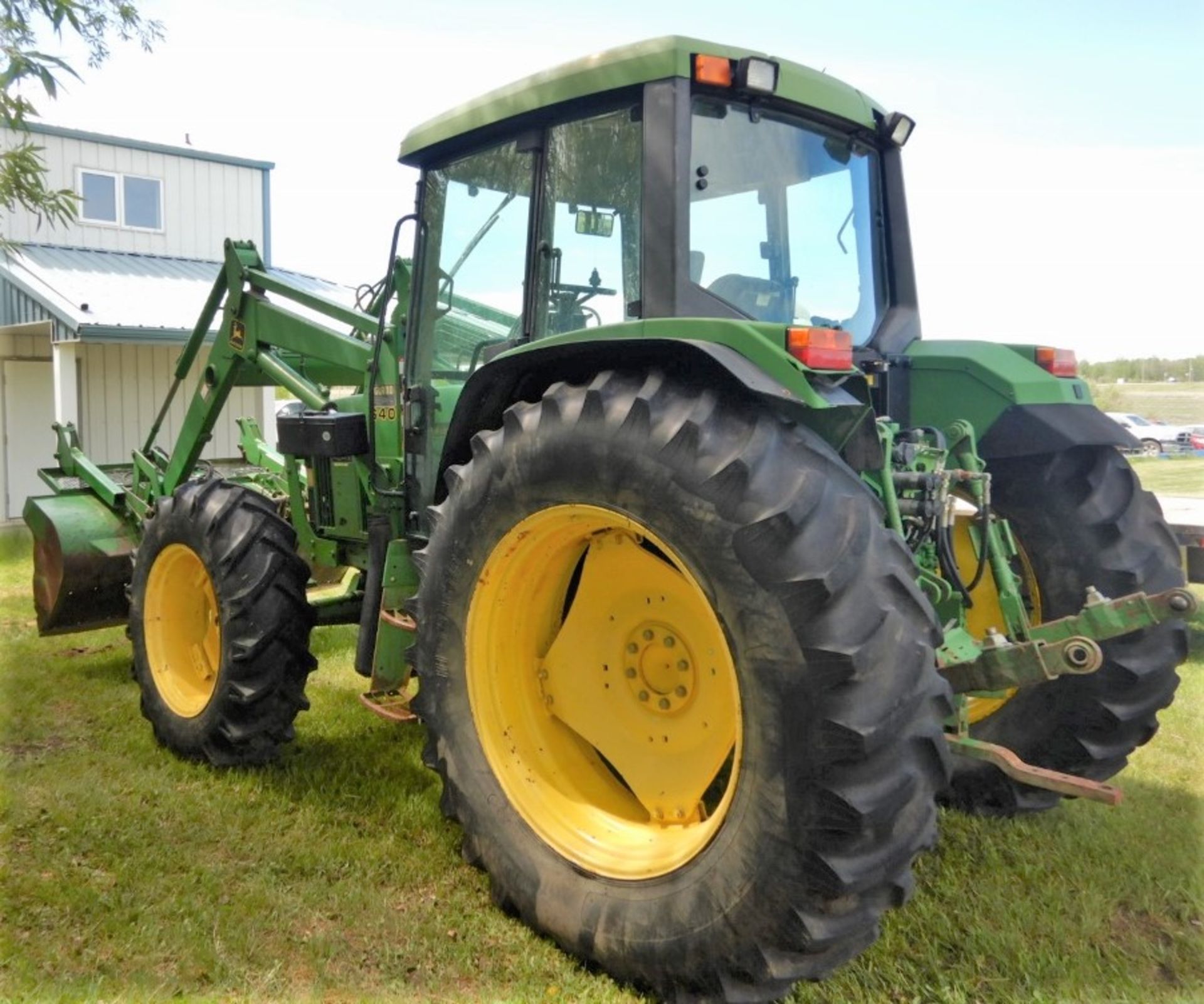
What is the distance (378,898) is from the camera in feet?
9.64

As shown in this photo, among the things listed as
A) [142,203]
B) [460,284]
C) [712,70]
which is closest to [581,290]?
[460,284]

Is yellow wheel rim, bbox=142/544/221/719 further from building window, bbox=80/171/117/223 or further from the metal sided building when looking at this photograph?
building window, bbox=80/171/117/223

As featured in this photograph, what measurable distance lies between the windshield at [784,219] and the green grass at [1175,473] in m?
1.79

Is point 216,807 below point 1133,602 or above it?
below

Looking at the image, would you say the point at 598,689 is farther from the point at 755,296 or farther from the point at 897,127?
the point at 897,127

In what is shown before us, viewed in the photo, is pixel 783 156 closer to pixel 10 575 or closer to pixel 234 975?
pixel 234 975

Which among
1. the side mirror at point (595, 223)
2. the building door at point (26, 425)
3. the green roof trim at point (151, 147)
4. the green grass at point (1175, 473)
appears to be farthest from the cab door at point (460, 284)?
the building door at point (26, 425)

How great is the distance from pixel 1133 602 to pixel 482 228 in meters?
2.37

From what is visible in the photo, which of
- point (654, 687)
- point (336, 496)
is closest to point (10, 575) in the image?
point (336, 496)

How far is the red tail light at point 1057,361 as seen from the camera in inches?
138

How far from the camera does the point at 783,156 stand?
10.4 ft

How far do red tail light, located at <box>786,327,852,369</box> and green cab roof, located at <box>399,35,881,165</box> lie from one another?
2.95 feet

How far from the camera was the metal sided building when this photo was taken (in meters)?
10.1

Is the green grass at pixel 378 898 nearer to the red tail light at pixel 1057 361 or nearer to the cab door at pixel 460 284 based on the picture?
the cab door at pixel 460 284
